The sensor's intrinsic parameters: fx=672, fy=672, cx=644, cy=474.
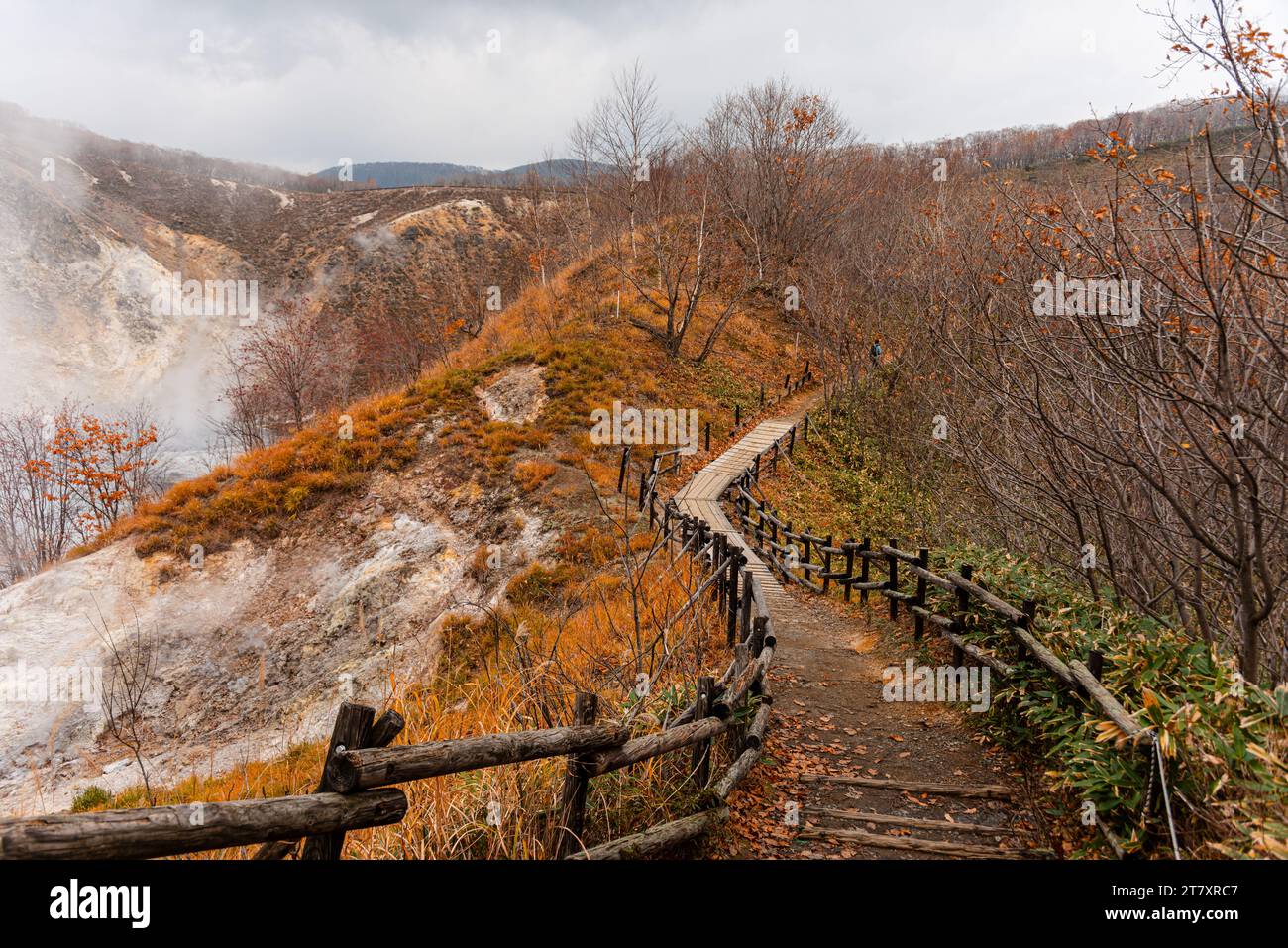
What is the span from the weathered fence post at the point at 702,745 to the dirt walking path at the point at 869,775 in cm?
46

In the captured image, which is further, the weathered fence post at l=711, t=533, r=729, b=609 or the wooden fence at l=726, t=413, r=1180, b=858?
the weathered fence post at l=711, t=533, r=729, b=609

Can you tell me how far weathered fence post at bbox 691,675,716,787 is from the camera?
5.10 metres

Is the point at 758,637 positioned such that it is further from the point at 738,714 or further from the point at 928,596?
the point at 928,596

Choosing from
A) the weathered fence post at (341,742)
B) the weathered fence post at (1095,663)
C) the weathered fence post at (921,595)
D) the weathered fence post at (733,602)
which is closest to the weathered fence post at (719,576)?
the weathered fence post at (733,602)

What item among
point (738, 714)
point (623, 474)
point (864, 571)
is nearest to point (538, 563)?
point (623, 474)

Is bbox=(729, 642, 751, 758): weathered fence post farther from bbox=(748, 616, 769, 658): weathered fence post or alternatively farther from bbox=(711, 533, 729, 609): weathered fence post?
bbox=(711, 533, 729, 609): weathered fence post

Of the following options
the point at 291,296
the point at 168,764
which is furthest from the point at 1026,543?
the point at 291,296

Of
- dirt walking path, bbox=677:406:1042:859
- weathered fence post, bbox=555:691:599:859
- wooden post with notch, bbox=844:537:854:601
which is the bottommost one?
dirt walking path, bbox=677:406:1042:859

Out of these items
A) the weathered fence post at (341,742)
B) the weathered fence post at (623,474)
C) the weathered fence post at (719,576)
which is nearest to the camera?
the weathered fence post at (341,742)

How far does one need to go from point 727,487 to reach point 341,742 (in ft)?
57.8

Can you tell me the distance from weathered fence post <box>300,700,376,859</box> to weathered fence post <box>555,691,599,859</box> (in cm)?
132

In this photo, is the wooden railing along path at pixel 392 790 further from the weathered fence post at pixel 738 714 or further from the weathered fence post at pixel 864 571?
the weathered fence post at pixel 864 571

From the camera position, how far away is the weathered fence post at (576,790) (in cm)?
393

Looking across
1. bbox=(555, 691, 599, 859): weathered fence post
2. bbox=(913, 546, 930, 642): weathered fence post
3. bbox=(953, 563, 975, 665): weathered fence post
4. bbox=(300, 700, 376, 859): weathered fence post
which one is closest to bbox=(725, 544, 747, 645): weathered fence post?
bbox=(913, 546, 930, 642): weathered fence post
